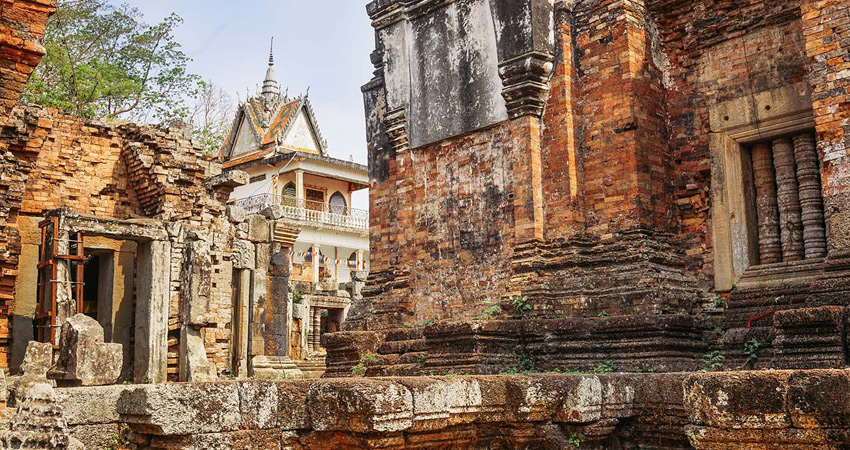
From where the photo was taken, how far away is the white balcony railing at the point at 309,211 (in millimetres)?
39406

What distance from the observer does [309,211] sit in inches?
1572

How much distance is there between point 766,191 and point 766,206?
0.55 ft

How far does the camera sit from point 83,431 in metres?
7.16

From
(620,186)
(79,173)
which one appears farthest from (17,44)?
(620,186)

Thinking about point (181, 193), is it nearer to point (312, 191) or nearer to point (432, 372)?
point (432, 372)

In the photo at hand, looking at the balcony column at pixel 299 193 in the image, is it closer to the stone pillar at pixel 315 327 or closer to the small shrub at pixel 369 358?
the stone pillar at pixel 315 327

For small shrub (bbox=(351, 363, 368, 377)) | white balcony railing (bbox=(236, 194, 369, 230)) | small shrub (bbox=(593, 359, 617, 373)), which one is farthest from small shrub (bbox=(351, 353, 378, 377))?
white balcony railing (bbox=(236, 194, 369, 230))

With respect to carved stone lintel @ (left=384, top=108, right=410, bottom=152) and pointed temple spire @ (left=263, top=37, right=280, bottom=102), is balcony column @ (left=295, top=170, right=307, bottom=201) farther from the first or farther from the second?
carved stone lintel @ (left=384, top=108, right=410, bottom=152)

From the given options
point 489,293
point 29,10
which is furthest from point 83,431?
point 29,10

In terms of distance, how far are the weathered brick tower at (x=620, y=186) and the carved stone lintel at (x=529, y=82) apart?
0.08 feet

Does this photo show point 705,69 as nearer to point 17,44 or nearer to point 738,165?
point 738,165

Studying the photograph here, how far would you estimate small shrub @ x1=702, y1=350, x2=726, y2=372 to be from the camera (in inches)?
328

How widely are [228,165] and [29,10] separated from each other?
31821mm

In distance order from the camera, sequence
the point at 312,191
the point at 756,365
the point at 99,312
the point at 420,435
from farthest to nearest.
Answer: the point at 312,191 → the point at 99,312 → the point at 756,365 → the point at 420,435
